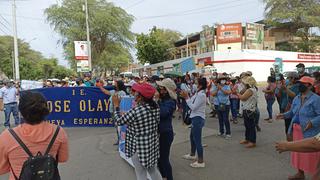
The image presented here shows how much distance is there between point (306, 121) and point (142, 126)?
8.46 ft

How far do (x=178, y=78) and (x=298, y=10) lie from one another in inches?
1652

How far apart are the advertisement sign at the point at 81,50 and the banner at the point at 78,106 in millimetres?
20663

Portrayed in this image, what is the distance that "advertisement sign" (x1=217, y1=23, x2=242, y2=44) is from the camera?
45.1 metres

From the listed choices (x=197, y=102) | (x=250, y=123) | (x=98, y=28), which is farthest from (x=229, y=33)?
(x=197, y=102)

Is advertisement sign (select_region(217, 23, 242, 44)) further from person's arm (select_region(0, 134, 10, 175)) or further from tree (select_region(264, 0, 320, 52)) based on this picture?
person's arm (select_region(0, 134, 10, 175))

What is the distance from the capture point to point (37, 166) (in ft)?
9.12

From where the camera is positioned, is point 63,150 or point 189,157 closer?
point 63,150

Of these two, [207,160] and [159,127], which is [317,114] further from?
[207,160]

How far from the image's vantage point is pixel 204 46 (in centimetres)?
5075

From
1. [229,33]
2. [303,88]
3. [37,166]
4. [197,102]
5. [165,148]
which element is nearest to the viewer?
[37,166]

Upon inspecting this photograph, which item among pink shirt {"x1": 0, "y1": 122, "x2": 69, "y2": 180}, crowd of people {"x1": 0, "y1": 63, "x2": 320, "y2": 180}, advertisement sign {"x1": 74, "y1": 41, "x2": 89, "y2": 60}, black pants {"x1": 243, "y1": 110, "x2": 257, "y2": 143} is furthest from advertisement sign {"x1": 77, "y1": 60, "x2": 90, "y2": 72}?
pink shirt {"x1": 0, "y1": 122, "x2": 69, "y2": 180}

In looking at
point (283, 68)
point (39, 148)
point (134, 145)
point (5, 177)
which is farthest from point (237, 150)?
point (283, 68)

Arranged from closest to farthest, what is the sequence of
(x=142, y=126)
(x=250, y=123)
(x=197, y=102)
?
(x=142, y=126) → (x=197, y=102) → (x=250, y=123)

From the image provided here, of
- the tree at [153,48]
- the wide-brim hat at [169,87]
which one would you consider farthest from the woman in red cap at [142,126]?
the tree at [153,48]
